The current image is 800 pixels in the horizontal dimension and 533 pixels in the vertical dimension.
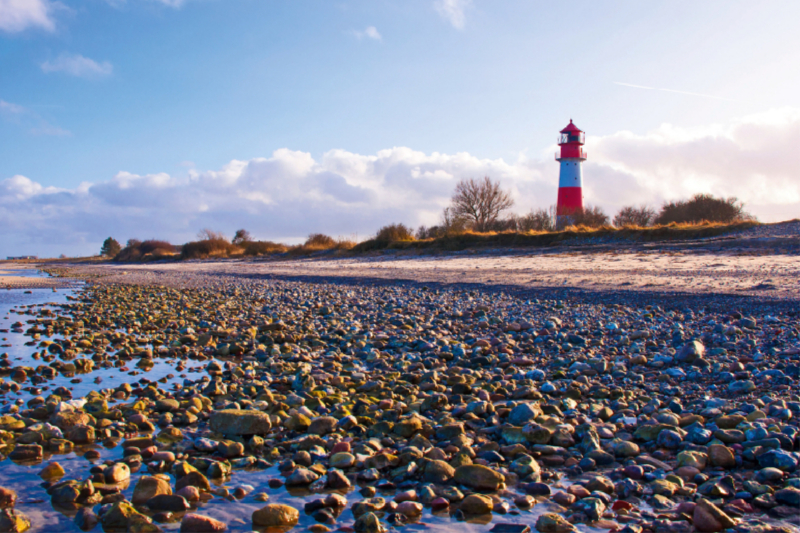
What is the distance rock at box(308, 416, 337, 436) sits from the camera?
3041mm

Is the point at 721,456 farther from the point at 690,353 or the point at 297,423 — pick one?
the point at 297,423

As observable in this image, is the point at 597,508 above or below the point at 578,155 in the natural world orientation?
below

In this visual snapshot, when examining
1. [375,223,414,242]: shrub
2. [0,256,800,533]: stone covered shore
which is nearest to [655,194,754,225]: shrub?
[375,223,414,242]: shrub

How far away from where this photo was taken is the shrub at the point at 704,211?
28.5 m

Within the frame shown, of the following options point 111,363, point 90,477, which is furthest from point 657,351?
point 111,363

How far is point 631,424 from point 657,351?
2069 mm

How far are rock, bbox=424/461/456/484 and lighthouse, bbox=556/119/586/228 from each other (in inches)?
1525

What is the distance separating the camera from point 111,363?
16.7 feet

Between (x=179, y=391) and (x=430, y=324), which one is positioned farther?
(x=430, y=324)

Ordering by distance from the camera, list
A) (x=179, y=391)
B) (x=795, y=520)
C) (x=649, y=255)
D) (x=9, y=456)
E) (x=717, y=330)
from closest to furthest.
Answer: (x=795, y=520)
(x=9, y=456)
(x=179, y=391)
(x=717, y=330)
(x=649, y=255)

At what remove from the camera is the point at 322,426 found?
3066 mm

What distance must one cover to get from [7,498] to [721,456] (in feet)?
10.5

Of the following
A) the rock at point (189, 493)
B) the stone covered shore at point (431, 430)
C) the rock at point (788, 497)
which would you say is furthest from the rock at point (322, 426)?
the rock at point (788, 497)

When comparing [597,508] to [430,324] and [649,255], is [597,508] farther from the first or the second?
[649,255]
